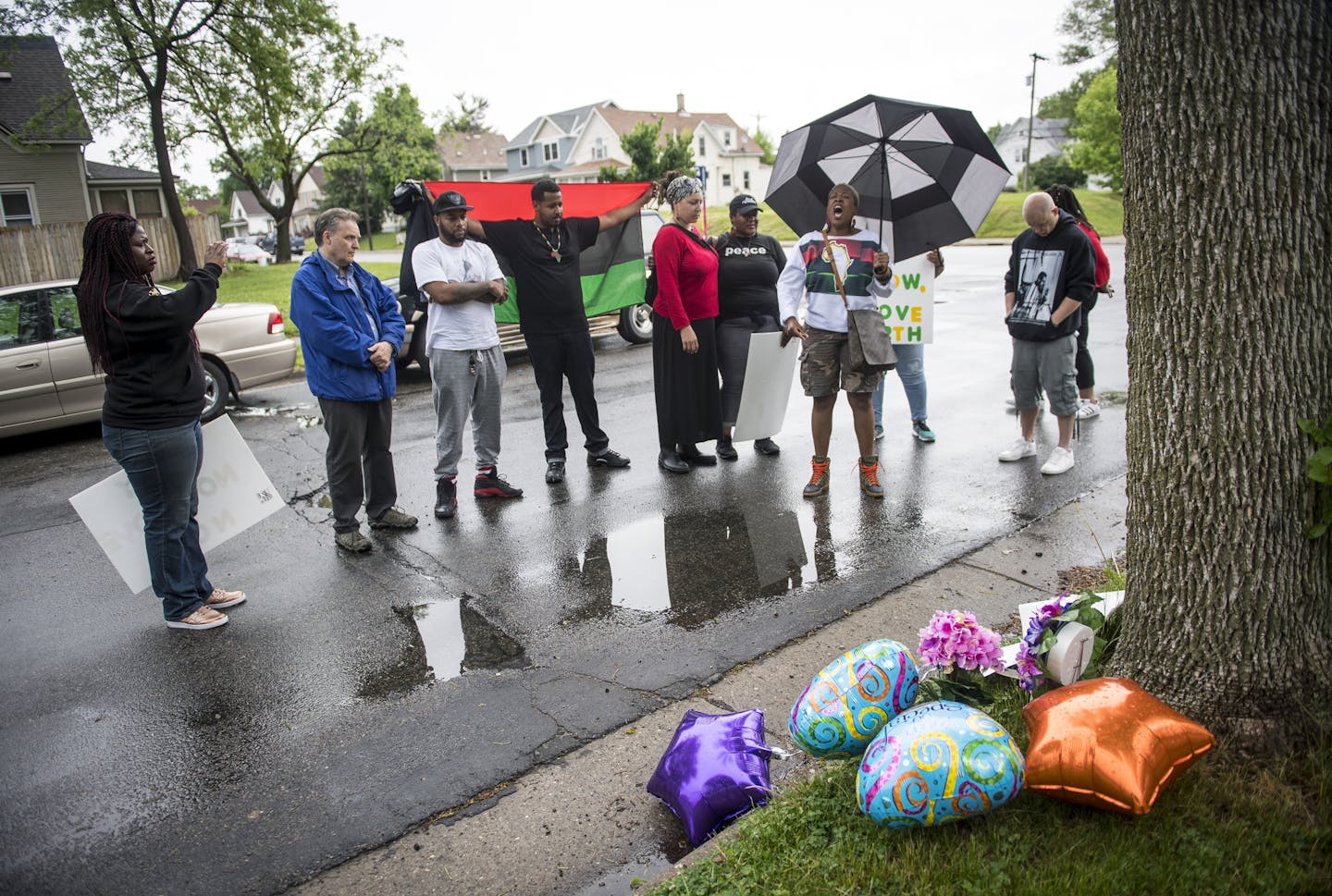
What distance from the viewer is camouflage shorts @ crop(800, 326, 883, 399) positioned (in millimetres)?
5895

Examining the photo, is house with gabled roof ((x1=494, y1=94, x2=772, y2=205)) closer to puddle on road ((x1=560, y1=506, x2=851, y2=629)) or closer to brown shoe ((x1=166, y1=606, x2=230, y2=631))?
puddle on road ((x1=560, y1=506, x2=851, y2=629))

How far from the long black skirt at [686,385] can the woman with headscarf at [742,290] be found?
16 cm

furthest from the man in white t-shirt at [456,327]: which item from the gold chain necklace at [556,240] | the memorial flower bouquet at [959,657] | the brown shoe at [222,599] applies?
the memorial flower bouquet at [959,657]

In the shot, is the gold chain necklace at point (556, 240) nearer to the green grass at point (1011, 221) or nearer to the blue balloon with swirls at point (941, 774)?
the blue balloon with swirls at point (941, 774)

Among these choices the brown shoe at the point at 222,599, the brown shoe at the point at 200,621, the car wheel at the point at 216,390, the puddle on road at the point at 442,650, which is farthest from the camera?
the car wheel at the point at 216,390

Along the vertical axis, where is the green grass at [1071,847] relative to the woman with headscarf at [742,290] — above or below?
below

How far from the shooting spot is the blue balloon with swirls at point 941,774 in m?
2.49

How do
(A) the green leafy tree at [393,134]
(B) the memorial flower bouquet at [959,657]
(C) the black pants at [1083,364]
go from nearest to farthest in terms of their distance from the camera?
Answer: (B) the memorial flower bouquet at [959,657], (C) the black pants at [1083,364], (A) the green leafy tree at [393,134]

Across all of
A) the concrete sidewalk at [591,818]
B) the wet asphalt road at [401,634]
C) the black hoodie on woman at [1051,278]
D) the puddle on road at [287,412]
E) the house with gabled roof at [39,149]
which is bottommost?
the concrete sidewalk at [591,818]

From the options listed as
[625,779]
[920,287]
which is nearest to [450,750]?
[625,779]

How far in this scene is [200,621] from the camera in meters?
4.59

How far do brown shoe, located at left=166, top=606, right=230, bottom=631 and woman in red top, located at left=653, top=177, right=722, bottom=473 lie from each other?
3.27 metres

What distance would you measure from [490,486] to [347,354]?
159 cm

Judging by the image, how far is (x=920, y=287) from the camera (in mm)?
7246
